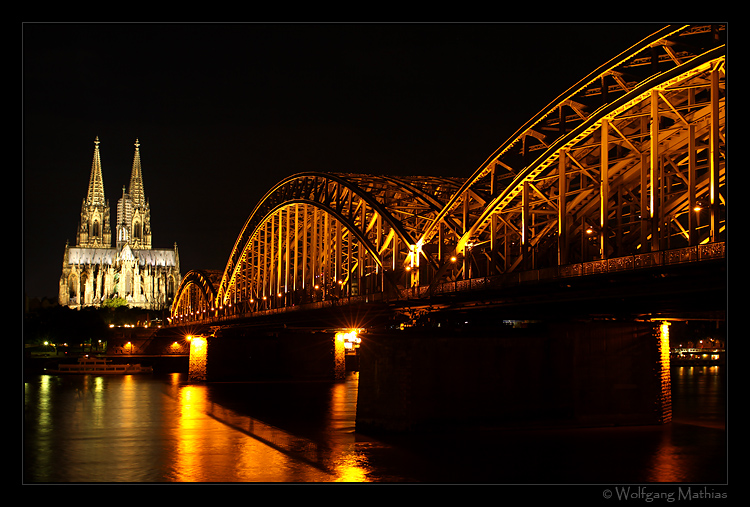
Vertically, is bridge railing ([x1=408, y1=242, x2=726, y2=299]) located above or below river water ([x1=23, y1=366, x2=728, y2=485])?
above

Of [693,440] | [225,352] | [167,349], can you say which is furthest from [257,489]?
[167,349]

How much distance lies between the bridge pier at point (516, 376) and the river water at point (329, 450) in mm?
984

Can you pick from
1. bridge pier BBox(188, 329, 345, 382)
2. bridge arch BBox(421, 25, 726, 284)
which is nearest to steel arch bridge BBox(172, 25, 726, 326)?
bridge arch BBox(421, 25, 726, 284)

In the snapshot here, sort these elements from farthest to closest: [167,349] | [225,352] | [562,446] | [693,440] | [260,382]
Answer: [167,349]
[225,352]
[260,382]
[693,440]
[562,446]

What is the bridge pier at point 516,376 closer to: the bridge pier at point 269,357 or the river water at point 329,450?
the river water at point 329,450

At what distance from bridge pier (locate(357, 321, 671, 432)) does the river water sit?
0.98 metres

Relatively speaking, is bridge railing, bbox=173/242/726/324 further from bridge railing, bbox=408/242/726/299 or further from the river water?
the river water

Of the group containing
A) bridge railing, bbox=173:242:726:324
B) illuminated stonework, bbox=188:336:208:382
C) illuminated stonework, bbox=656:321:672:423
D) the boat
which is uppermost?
bridge railing, bbox=173:242:726:324

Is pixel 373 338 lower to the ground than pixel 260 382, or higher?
higher

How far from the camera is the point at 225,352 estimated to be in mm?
100875

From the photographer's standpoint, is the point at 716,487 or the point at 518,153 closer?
the point at 716,487

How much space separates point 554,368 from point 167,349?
117707 millimetres

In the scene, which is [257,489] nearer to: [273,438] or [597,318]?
[273,438]

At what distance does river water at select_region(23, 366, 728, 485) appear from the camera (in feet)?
112
